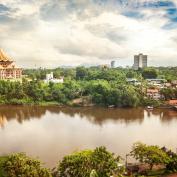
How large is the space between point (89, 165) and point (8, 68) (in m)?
23.8

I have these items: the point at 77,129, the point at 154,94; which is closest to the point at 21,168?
the point at 77,129

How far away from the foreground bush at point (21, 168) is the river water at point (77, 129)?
3243 millimetres

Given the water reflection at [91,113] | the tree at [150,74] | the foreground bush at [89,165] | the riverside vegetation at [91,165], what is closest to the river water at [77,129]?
the water reflection at [91,113]

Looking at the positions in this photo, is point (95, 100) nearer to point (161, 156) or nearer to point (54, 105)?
point (54, 105)

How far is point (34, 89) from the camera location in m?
27.1

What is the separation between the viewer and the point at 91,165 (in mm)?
8992

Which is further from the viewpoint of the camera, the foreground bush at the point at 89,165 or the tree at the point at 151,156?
the tree at the point at 151,156

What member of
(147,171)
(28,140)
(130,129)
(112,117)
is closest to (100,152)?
(147,171)

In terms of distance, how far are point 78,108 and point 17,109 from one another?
4.09 meters

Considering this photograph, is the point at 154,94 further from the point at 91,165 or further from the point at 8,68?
the point at 91,165

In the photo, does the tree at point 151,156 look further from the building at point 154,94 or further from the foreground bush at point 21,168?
the building at point 154,94

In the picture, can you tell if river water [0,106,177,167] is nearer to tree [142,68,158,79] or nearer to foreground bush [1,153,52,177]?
foreground bush [1,153,52,177]

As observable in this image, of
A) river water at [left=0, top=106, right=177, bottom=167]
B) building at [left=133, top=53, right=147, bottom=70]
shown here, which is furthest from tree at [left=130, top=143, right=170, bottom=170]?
building at [left=133, top=53, right=147, bottom=70]

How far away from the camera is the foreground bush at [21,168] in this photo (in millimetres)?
8078
